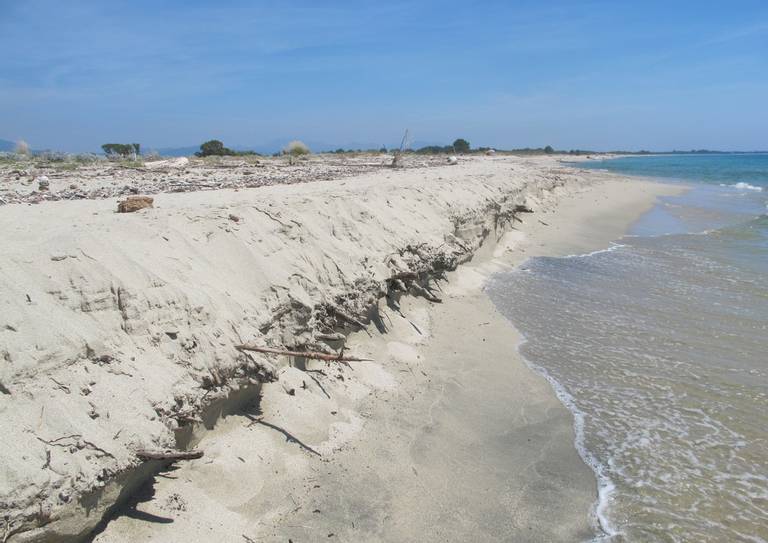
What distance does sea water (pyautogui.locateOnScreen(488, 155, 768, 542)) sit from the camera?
411 cm

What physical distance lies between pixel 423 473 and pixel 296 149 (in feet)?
90.6

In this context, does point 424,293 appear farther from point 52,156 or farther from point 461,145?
point 461,145

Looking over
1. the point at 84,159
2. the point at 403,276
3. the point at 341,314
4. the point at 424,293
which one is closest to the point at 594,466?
the point at 341,314

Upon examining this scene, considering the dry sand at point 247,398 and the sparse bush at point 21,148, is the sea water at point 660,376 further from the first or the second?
the sparse bush at point 21,148

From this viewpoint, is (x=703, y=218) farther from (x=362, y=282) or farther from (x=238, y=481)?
(x=238, y=481)

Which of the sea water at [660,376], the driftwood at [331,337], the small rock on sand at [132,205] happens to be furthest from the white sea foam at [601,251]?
the small rock on sand at [132,205]

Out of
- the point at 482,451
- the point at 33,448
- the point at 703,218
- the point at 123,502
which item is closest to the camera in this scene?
the point at 33,448

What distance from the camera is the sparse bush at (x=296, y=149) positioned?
29.6 m

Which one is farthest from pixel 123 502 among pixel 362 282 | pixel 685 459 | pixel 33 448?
pixel 685 459

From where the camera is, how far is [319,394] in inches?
197

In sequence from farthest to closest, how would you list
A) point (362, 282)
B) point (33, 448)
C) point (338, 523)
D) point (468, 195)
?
point (468, 195), point (362, 282), point (338, 523), point (33, 448)

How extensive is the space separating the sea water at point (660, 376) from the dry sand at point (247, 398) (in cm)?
40

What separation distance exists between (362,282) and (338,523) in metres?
3.23

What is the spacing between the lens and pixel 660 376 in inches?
246
